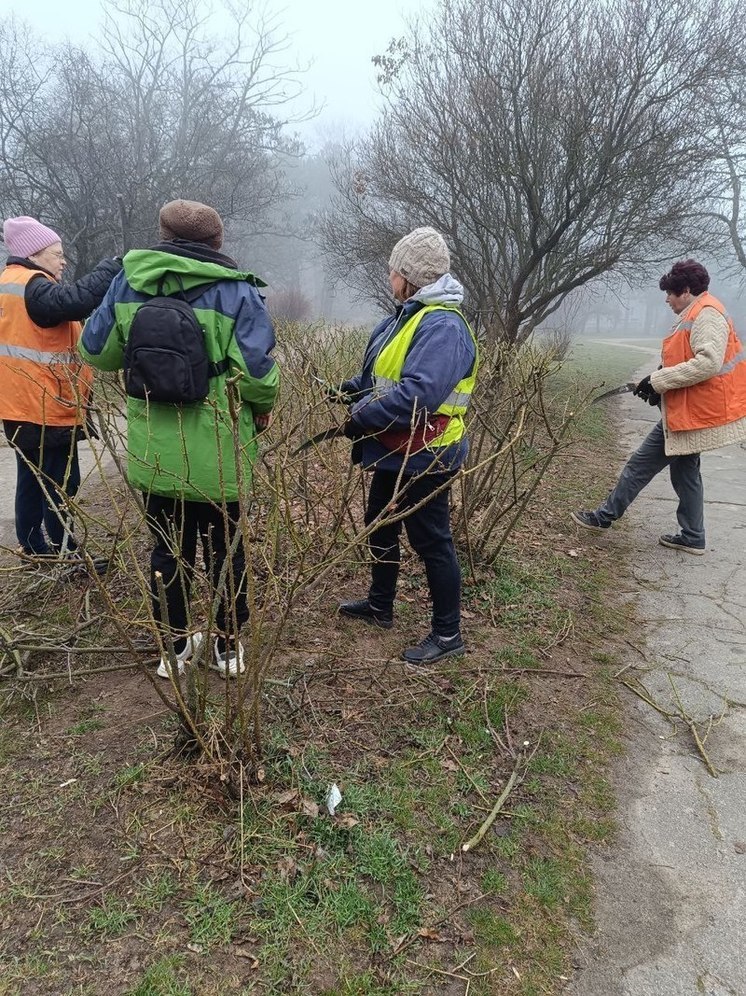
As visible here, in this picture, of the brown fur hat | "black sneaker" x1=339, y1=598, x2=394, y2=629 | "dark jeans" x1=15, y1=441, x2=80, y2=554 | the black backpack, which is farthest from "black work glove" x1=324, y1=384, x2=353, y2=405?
"dark jeans" x1=15, y1=441, x2=80, y2=554

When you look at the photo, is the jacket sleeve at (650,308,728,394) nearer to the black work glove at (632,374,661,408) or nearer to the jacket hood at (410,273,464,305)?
the black work glove at (632,374,661,408)

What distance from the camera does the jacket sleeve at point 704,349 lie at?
147 inches

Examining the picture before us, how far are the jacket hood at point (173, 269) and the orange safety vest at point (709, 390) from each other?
3.01 m

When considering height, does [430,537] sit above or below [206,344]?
below

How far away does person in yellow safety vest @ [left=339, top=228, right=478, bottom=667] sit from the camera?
7.68 ft

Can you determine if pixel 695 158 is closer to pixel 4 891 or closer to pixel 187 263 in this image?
pixel 187 263

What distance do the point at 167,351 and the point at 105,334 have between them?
331 millimetres

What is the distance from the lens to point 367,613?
3160 millimetres

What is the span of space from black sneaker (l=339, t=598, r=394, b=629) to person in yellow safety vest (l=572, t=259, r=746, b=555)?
2.26 meters

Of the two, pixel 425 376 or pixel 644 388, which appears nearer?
pixel 425 376

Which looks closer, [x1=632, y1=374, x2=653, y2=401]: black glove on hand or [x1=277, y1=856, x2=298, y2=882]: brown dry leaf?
[x1=277, y1=856, x2=298, y2=882]: brown dry leaf

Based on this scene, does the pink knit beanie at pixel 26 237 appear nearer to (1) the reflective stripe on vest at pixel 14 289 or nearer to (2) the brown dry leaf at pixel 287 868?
(1) the reflective stripe on vest at pixel 14 289

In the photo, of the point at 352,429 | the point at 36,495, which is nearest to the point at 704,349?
the point at 352,429

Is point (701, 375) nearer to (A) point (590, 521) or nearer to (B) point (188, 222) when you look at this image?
(A) point (590, 521)
